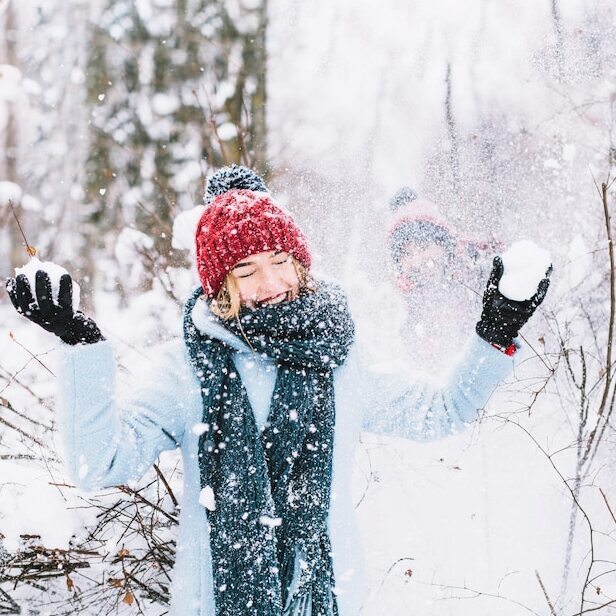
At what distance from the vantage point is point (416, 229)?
3750mm

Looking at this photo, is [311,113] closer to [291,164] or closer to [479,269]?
[291,164]

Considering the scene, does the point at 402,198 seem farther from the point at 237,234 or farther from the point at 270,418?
the point at 270,418

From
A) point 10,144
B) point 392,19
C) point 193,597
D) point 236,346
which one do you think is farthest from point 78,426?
point 10,144

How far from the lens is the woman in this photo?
1.36 m

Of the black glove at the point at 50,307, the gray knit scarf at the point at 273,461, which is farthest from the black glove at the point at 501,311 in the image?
the black glove at the point at 50,307

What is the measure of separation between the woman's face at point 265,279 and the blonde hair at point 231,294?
0.02 m

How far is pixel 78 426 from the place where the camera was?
1.15 metres

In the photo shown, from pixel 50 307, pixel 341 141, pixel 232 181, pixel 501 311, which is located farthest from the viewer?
pixel 341 141

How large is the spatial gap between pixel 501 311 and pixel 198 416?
0.82 metres

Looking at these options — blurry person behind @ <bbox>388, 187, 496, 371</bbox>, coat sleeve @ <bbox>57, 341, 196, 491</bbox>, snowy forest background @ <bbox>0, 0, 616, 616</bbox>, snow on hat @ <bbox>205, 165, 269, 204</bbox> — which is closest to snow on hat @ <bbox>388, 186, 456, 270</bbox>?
blurry person behind @ <bbox>388, 187, 496, 371</bbox>

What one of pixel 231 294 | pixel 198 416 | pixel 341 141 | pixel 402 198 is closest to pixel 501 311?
pixel 231 294

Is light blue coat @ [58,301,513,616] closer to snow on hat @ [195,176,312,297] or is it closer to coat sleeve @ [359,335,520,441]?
coat sleeve @ [359,335,520,441]

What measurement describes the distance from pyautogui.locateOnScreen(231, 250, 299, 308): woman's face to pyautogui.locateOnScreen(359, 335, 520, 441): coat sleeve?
0.32 meters

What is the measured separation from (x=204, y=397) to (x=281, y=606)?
59 centimetres
